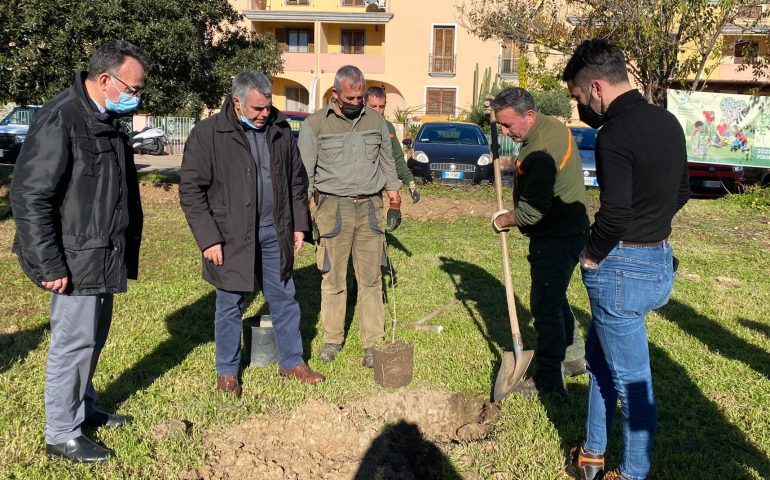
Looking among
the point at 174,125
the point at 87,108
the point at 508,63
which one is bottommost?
the point at 174,125

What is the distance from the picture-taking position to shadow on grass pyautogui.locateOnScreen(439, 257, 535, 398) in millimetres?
5629

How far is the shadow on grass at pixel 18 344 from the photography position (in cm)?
493

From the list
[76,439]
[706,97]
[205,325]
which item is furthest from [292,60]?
[76,439]

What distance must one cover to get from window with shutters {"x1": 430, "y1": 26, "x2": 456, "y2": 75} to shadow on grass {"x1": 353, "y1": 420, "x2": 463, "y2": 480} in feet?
105

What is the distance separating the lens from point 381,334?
17.4 ft

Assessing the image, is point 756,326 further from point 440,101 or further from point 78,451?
point 440,101

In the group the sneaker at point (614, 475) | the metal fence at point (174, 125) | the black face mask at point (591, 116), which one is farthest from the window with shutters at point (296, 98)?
the sneaker at point (614, 475)

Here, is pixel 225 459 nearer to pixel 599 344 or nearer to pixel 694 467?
pixel 599 344

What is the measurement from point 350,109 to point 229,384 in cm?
212

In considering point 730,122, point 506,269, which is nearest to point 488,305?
point 506,269

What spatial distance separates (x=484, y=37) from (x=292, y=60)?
20.6 m

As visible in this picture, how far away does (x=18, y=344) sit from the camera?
5250 millimetres

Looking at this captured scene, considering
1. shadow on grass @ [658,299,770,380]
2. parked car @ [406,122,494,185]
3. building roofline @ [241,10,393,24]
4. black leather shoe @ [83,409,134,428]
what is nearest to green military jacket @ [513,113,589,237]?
shadow on grass @ [658,299,770,380]

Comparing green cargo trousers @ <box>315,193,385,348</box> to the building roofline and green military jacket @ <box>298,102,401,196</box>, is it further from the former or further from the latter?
the building roofline
